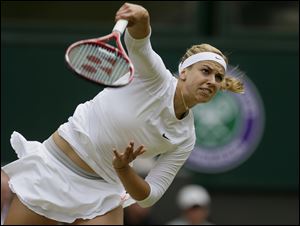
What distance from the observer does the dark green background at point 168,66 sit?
9.43 m

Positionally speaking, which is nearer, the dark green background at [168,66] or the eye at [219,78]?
the eye at [219,78]

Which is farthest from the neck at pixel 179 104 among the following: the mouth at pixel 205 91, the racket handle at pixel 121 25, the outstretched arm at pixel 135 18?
the racket handle at pixel 121 25

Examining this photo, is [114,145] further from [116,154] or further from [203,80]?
[203,80]

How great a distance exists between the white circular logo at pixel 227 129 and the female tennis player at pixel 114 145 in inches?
168

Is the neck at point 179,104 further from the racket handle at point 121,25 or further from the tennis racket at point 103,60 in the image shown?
the racket handle at point 121,25

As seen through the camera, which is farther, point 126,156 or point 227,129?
point 227,129

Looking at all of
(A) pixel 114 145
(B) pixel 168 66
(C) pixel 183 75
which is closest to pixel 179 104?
(C) pixel 183 75

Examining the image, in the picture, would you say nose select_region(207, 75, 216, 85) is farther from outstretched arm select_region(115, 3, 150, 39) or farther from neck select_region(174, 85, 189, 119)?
outstretched arm select_region(115, 3, 150, 39)

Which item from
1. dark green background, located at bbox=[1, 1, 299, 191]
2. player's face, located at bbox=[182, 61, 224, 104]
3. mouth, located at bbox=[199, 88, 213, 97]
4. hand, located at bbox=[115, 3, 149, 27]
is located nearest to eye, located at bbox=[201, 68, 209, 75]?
player's face, located at bbox=[182, 61, 224, 104]

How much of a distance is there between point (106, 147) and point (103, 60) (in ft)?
2.41

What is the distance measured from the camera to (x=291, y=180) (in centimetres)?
953

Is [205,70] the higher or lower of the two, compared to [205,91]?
higher

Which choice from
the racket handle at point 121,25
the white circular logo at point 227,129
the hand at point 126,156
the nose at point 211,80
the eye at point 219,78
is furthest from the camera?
the white circular logo at point 227,129

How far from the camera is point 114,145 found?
15.9ft
